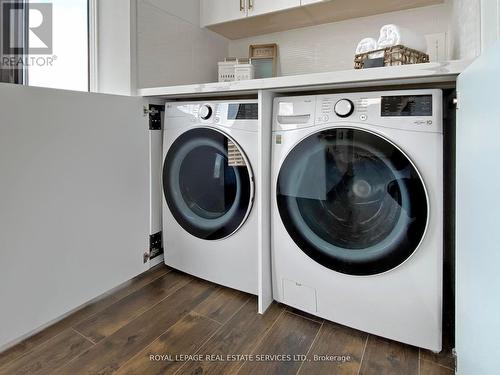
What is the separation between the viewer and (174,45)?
73.3 inches

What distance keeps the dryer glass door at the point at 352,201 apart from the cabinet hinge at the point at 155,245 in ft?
2.75

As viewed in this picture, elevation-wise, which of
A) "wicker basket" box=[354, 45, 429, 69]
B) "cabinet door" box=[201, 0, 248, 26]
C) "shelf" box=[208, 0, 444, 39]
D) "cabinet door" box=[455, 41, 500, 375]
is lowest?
"cabinet door" box=[455, 41, 500, 375]

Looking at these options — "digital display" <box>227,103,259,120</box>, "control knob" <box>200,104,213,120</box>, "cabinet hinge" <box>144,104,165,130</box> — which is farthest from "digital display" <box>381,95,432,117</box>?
"cabinet hinge" <box>144,104,165,130</box>

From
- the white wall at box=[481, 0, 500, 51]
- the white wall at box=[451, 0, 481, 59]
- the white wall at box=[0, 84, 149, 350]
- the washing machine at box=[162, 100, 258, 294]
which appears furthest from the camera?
the washing machine at box=[162, 100, 258, 294]

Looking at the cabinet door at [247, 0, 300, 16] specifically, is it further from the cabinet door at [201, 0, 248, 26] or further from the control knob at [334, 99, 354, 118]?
the control knob at [334, 99, 354, 118]

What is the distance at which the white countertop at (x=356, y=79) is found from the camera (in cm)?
96

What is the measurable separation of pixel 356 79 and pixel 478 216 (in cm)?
63

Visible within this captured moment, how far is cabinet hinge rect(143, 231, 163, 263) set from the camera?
173 centimetres

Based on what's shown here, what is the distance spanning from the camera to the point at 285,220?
4.33ft

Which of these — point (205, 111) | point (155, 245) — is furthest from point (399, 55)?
point (155, 245)

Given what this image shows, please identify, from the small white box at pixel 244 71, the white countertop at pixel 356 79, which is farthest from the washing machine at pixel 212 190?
the small white box at pixel 244 71

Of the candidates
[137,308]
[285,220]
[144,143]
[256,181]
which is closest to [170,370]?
[137,308]

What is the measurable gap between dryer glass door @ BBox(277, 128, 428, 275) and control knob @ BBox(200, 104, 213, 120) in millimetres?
489

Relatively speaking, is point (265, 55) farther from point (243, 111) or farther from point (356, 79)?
point (356, 79)
